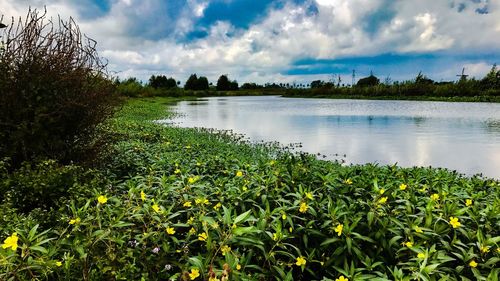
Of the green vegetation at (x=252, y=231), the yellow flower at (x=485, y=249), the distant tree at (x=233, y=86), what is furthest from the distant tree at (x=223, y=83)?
the yellow flower at (x=485, y=249)

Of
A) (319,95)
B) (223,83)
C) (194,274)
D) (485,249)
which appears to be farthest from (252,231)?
(223,83)

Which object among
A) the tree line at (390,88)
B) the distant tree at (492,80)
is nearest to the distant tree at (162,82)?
the tree line at (390,88)

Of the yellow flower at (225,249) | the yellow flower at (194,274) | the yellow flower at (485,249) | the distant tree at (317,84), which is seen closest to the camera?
the yellow flower at (194,274)

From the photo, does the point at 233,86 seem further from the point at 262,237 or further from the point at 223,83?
the point at 262,237

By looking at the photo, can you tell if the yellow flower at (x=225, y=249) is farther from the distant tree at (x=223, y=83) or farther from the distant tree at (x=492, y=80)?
the distant tree at (x=223, y=83)

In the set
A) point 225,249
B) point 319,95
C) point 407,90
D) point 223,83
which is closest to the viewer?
point 225,249

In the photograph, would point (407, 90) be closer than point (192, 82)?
Yes

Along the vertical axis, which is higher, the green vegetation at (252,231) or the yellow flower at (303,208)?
the yellow flower at (303,208)

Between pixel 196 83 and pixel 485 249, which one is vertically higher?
pixel 196 83

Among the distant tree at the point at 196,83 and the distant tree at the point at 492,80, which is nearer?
the distant tree at the point at 492,80

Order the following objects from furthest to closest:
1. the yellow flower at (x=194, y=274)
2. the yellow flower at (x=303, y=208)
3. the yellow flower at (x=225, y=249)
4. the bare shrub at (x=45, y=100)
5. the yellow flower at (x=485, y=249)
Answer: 1. the bare shrub at (x=45, y=100)
2. the yellow flower at (x=303, y=208)
3. the yellow flower at (x=485, y=249)
4. the yellow flower at (x=225, y=249)
5. the yellow flower at (x=194, y=274)

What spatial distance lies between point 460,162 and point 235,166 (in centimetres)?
777

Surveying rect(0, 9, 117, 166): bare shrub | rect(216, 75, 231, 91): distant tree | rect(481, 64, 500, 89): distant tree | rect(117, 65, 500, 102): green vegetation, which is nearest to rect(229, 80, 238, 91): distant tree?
rect(216, 75, 231, 91): distant tree

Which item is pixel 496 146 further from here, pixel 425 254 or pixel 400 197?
pixel 425 254
